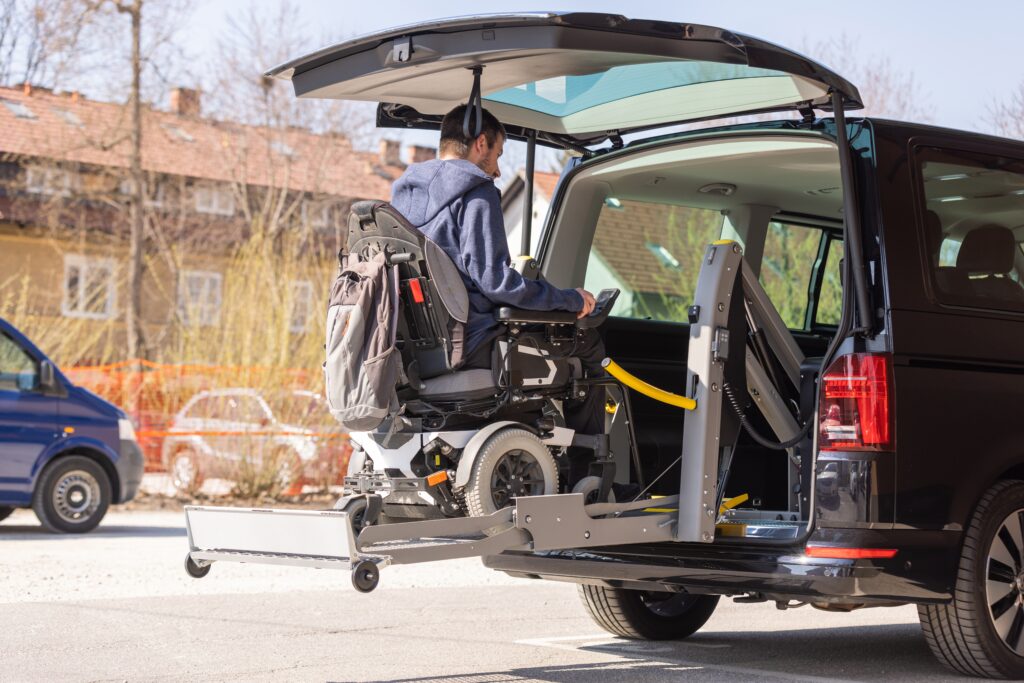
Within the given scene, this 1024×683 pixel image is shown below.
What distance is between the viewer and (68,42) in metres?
26.3

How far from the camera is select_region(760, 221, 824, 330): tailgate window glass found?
310 inches

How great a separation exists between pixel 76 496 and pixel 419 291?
965 centimetres

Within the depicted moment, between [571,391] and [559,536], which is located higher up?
[571,391]

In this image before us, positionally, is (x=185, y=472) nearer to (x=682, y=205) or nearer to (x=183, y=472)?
(x=183, y=472)

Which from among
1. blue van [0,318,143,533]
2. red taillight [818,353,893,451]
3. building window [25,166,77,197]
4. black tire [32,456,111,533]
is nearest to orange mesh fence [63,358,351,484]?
blue van [0,318,143,533]

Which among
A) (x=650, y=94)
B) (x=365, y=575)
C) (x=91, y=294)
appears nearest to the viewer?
(x=365, y=575)

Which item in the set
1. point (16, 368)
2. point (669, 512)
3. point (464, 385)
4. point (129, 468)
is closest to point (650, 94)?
point (464, 385)

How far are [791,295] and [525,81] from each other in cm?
303

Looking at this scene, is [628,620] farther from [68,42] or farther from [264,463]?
[68,42]

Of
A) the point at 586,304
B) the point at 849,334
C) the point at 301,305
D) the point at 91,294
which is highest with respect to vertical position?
the point at 91,294

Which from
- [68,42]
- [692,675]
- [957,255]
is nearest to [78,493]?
[692,675]

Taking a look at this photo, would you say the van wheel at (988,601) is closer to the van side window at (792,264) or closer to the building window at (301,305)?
the van side window at (792,264)

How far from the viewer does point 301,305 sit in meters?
17.9

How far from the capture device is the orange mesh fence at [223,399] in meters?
17.4
